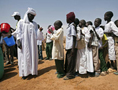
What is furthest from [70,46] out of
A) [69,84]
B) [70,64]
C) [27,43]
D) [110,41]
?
[110,41]

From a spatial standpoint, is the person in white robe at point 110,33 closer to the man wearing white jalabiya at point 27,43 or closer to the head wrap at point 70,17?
the head wrap at point 70,17

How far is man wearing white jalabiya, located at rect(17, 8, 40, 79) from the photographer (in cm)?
357

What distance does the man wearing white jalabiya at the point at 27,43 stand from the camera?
11.7 feet

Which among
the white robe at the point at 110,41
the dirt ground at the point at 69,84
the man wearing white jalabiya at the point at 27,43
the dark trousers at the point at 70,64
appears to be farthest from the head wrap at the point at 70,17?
the dirt ground at the point at 69,84

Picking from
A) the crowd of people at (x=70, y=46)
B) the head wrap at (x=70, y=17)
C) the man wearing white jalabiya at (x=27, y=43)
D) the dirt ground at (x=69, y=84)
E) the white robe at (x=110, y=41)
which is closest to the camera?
the dirt ground at (x=69, y=84)

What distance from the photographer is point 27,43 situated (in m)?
3.60

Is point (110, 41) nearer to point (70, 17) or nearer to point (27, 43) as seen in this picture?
point (70, 17)

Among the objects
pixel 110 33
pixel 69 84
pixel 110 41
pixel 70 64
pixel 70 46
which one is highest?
pixel 110 33

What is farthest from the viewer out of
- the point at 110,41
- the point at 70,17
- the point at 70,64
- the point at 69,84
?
the point at 110,41

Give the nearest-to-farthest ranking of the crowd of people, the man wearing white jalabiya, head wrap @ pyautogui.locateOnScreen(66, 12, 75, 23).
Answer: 1. head wrap @ pyautogui.locateOnScreen(66, 12, 75, 23)
2. the crowd of people
3. the man wearing white jalabiya

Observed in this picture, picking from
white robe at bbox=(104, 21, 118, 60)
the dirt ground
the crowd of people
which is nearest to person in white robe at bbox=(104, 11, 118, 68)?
white robe at bbox=(104, 21, 118, 60)

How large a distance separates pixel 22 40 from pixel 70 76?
7.12 ft

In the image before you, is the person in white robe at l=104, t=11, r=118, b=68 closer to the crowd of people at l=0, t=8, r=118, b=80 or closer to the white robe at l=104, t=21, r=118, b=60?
the white robe at l=104, t=21, r=118, b=60

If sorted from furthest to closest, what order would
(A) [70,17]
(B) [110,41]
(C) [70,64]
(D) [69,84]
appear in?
(B) [110,41] < (C) [70,64] < (A) [70,17] < (D) [69,84]
